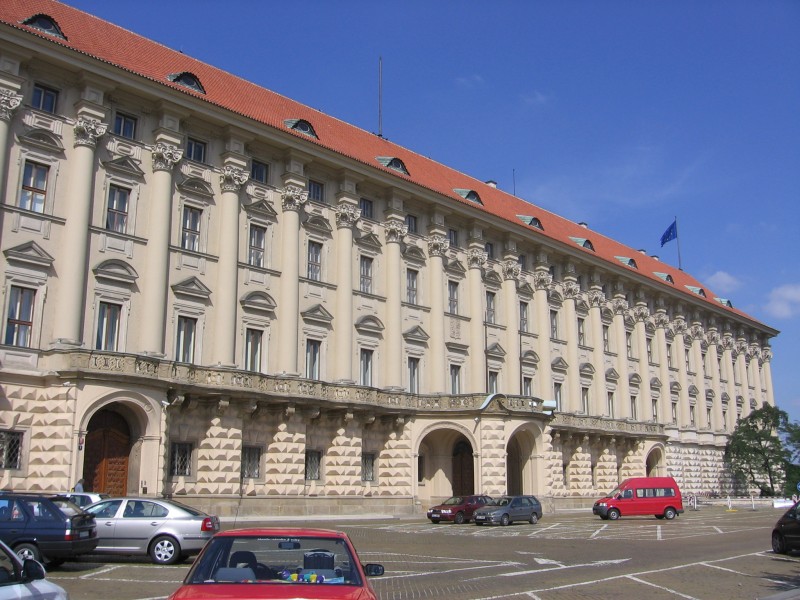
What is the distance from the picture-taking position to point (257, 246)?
124 ft

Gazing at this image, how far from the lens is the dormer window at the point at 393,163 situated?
1763 inches

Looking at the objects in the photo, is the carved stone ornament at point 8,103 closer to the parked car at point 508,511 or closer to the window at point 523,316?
the parked car at point 508,511

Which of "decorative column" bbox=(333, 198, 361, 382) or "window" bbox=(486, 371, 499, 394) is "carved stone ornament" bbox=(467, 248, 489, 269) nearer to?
"window" bbox=(486, 371, 499, 394)

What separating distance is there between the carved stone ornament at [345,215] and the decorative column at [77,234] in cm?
1226

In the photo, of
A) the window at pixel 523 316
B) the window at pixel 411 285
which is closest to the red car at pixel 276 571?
the window at pixel 411 285

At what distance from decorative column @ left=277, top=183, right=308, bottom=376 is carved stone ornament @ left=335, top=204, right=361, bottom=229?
2213 millimetres

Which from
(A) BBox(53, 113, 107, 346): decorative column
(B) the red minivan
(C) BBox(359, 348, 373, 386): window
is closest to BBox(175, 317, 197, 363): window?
(A) BBox(53, 113, 107, 346): decorative column

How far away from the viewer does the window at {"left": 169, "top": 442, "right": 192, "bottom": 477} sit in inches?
1280

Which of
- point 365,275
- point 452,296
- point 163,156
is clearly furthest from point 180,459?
point 452,296

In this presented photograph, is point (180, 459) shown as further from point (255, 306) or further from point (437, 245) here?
point (437, 245)

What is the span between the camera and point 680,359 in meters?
65.8

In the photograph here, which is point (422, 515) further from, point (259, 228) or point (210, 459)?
point (259, 228)

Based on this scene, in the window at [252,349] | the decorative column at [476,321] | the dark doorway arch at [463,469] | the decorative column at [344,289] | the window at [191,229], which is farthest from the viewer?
the decorative column at [476,321]

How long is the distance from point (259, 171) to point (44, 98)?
9.92 m
